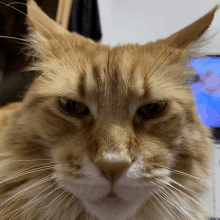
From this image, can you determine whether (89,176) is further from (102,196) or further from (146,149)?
(146,149)

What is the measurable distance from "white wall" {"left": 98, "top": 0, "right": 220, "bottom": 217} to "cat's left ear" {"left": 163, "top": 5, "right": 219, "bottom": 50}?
3.86 feet

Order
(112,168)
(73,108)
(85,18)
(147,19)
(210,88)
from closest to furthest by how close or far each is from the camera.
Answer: (112,168)
(73,108)
(85,18)
(210,88)
(147,19)

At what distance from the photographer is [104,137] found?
23.5 inches

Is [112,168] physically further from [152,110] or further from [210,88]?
[210,88]

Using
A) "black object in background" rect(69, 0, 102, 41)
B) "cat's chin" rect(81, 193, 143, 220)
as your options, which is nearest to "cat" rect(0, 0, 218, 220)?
"cat's chin" rect(81, 193, 143, 220)

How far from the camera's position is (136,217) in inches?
28.0

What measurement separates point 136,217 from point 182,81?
535mm

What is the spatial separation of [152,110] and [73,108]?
28cm

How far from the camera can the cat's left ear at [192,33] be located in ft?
2.52

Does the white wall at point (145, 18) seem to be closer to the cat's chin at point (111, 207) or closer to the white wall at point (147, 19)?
the white wall at point (147, 19)

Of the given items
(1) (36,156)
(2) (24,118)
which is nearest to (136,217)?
(1) (36,156)

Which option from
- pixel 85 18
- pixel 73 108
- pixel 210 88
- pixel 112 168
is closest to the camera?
pixel 112 168

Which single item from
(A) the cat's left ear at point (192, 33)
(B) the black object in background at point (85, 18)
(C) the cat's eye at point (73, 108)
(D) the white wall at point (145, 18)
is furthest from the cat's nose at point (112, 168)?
(D) the white wall at point (145, 18)

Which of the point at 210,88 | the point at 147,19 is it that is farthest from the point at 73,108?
the point at 147,19
